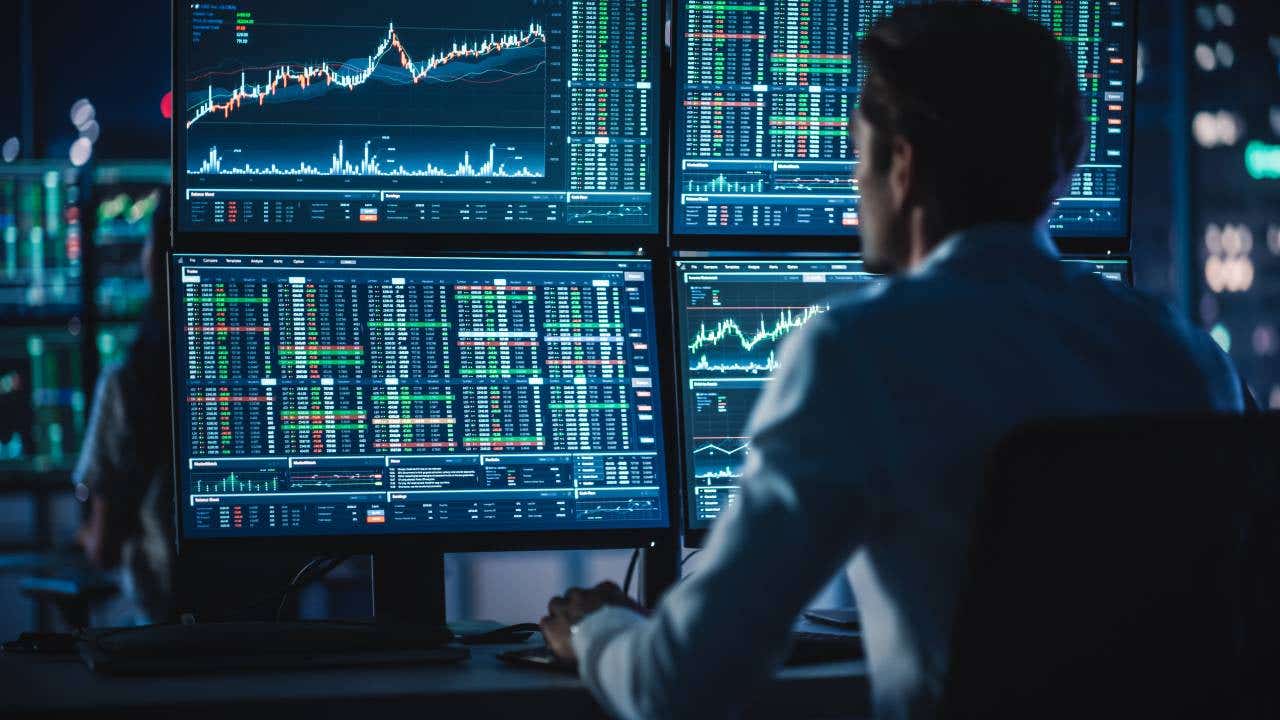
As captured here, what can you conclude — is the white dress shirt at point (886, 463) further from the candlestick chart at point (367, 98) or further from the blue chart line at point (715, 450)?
the candlestick chart at point (367, 98)

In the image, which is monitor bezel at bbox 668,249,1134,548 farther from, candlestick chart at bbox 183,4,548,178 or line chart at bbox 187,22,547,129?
line chart at bbox 187,22,547,129

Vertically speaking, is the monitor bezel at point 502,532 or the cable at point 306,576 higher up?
the monitor bezel at point 502,532

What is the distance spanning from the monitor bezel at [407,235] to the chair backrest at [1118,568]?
1096 millimetres

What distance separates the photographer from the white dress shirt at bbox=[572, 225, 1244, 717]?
1.01 metres

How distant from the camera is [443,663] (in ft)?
5.30

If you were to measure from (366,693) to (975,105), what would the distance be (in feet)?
2.65

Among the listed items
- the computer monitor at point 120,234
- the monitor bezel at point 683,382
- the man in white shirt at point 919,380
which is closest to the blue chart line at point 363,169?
the monitor bezel at point 683,382

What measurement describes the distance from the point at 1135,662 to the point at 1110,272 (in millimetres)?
1209

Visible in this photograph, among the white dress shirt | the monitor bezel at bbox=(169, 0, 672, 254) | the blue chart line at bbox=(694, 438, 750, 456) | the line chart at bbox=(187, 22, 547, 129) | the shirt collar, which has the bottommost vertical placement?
the blue chart line at bbox=(694, 438, 750, 456)

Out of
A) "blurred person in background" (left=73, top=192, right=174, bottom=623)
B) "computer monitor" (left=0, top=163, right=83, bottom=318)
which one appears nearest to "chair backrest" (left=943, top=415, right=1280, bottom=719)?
"blurred person in background" (left=73, top=192, right=174, bottom=623)

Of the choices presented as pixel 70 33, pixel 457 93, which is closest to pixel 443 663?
pixel 457 93

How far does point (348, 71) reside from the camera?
1933 millimetres

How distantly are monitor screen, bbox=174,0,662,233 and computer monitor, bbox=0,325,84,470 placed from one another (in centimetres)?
362

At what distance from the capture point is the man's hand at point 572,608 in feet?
4.57
